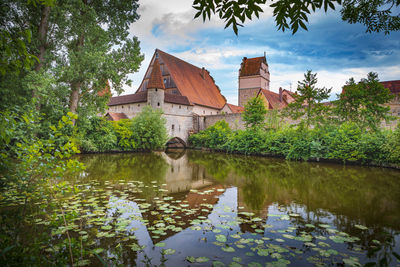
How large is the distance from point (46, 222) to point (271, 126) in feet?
58.2

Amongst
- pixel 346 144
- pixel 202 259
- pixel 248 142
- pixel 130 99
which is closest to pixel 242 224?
pixel 202 259

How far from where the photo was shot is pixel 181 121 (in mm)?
26797

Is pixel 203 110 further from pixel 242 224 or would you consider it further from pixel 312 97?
pixel 242 224

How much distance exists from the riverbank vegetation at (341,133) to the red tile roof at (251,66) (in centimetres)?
2141

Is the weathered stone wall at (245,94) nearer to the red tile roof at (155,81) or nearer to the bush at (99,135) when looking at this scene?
the red tile roof at (155,81)

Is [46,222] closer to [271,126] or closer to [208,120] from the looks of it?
[271,126]

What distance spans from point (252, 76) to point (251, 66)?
2.03m

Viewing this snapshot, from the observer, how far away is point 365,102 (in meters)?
12.6

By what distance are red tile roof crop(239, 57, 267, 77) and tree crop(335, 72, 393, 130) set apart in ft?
81.0

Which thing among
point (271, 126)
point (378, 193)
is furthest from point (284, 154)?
point (378, 193)

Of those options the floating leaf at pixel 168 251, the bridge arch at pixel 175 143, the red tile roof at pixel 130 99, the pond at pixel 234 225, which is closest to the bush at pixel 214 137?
the bridge arch at pixel 175 143

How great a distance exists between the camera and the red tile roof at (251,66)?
123 ft

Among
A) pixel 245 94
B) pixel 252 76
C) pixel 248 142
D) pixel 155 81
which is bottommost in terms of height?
pixel 248 142

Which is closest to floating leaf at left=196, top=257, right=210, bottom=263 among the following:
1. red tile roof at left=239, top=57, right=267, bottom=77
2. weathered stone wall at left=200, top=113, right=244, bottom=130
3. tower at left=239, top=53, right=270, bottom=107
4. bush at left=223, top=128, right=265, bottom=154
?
bush at left=223, top=128, right=265, bottom=154
